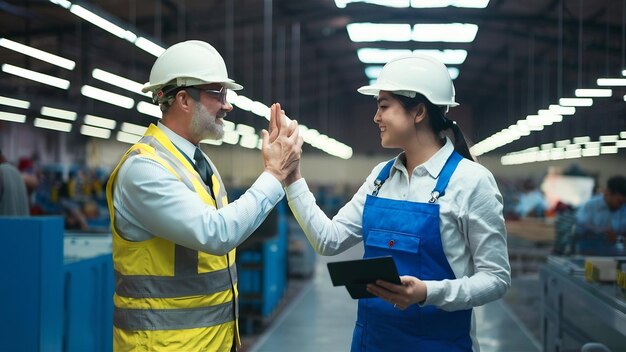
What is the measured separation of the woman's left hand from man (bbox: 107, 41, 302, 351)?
0.36 m

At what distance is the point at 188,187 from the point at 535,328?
5.48 m

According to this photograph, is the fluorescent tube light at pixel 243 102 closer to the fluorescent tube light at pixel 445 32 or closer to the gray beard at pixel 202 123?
the fluorescent tube light at pixel 445 32

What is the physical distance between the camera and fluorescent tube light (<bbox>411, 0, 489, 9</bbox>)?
548 centimetres

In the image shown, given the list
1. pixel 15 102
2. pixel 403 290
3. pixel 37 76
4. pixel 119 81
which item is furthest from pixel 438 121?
pixel 119 81

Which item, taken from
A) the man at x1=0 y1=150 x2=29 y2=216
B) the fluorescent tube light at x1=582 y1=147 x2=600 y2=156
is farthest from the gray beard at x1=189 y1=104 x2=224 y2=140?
the fluorescent tube light at x1=582 y1=147 x2=600 y2=156

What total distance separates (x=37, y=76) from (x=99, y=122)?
72.1 inches

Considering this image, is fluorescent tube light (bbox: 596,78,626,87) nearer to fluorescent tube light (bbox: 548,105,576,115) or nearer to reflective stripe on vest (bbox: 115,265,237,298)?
fluorescent tube light (bbox: 548,105,576,115)

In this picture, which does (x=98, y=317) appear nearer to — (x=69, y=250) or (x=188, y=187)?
(x=69, y=250)

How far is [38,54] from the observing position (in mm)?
3924

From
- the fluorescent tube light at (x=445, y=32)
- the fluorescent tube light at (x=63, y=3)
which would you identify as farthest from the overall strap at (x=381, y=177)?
the fluorescent tube light at (x=445, y=32)

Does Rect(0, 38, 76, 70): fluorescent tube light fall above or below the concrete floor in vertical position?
above

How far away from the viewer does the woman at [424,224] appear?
1.90m

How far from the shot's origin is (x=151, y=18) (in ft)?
22.3

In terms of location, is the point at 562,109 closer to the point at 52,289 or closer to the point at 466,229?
the point at 52,289
